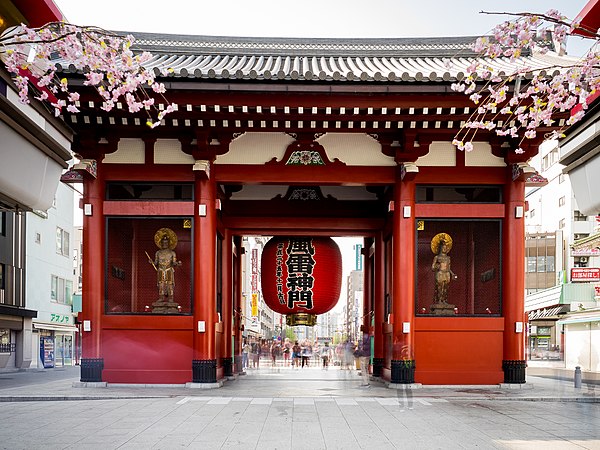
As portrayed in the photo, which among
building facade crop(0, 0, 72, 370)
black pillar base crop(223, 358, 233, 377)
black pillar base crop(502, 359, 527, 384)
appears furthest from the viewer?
black pillar base crop(223, 358, 233, 377)

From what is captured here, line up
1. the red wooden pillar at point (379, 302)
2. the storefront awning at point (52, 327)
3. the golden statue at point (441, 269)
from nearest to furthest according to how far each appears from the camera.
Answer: the golden statue at point (441, 269) → the red wooden pillar at point (379, 302) → the storefront awning at point (52, 327)

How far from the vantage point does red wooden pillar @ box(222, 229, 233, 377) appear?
18984 millimetres

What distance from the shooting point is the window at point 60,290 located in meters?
42.0

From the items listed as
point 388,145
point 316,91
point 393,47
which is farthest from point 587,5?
point 393,47

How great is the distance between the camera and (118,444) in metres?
8.32

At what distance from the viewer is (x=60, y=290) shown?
43.6 m

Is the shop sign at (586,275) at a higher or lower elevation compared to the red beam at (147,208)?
lower

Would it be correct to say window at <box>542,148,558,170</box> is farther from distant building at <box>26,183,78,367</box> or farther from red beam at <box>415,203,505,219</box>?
red beam at <box>415,203,505,219</box>

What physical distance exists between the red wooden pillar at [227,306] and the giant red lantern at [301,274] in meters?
1.09

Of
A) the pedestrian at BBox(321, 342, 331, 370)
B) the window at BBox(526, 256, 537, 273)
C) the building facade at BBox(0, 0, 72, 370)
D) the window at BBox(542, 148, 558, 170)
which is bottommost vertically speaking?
the pedestrian at BBox(321, 342, 331, 370)

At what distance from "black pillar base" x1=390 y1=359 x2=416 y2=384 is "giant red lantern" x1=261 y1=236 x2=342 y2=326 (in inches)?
171

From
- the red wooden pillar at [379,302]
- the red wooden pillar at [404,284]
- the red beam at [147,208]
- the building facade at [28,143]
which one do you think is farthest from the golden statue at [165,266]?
the building facade at [28,143]

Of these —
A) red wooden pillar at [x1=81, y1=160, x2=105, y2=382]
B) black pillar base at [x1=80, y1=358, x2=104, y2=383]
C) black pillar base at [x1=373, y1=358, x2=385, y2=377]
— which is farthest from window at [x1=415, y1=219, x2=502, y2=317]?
black pillar base at [x1=80, y1=358, x2=104, y2=383]

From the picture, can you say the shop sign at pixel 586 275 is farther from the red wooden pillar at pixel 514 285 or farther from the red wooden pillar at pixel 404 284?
the red wooden pillar at pixel 404 284
